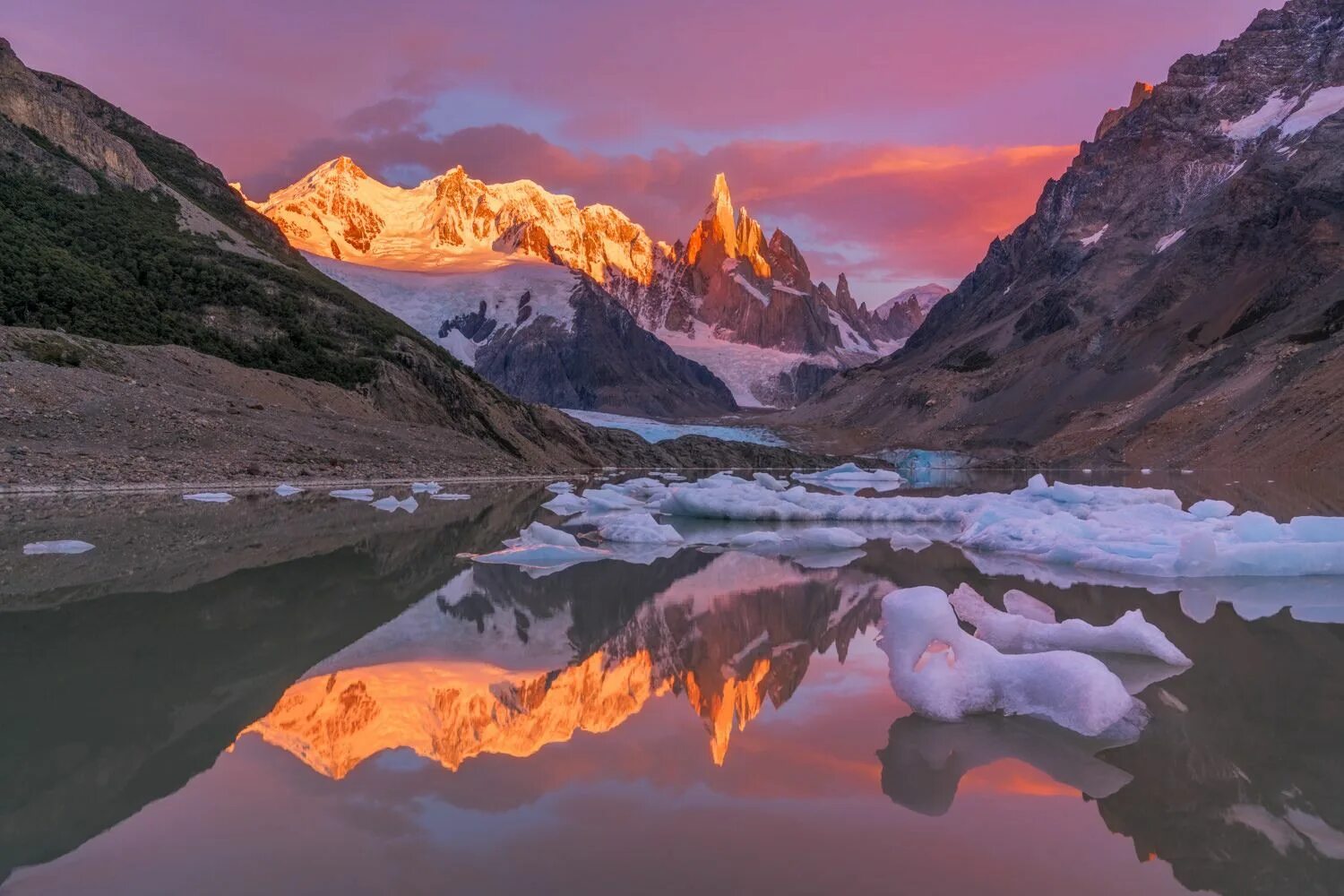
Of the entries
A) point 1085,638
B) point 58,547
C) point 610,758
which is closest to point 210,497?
point 58,547

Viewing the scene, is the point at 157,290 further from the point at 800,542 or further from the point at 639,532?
the point at 800,542

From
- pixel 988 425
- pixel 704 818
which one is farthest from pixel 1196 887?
pixel 988 425

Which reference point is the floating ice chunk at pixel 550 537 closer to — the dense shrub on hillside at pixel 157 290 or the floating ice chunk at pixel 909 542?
the floating ice chunk at pixel 909 542

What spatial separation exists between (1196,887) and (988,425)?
124792mm

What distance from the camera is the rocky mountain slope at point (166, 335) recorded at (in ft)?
119

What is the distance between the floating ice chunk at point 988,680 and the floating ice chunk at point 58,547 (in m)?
14.2

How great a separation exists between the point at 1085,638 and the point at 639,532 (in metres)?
12.3

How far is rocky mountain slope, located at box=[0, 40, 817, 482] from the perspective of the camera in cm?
3619

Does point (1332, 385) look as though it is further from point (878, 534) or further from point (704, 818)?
point (704, 818)

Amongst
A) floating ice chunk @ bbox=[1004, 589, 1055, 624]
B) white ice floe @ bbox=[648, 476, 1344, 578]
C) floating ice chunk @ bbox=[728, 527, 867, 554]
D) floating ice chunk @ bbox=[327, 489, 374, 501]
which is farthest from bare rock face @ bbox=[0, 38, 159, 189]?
floating ice chunk @ bbox=[1004, 589, 1055, 624]

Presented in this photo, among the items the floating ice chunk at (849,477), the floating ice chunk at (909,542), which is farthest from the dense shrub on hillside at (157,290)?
the floating ice chunk at (909,542)

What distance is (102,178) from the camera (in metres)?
62.9

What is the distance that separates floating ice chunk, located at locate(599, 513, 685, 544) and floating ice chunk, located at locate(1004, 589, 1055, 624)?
33.0 feet

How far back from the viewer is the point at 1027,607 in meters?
11.2
